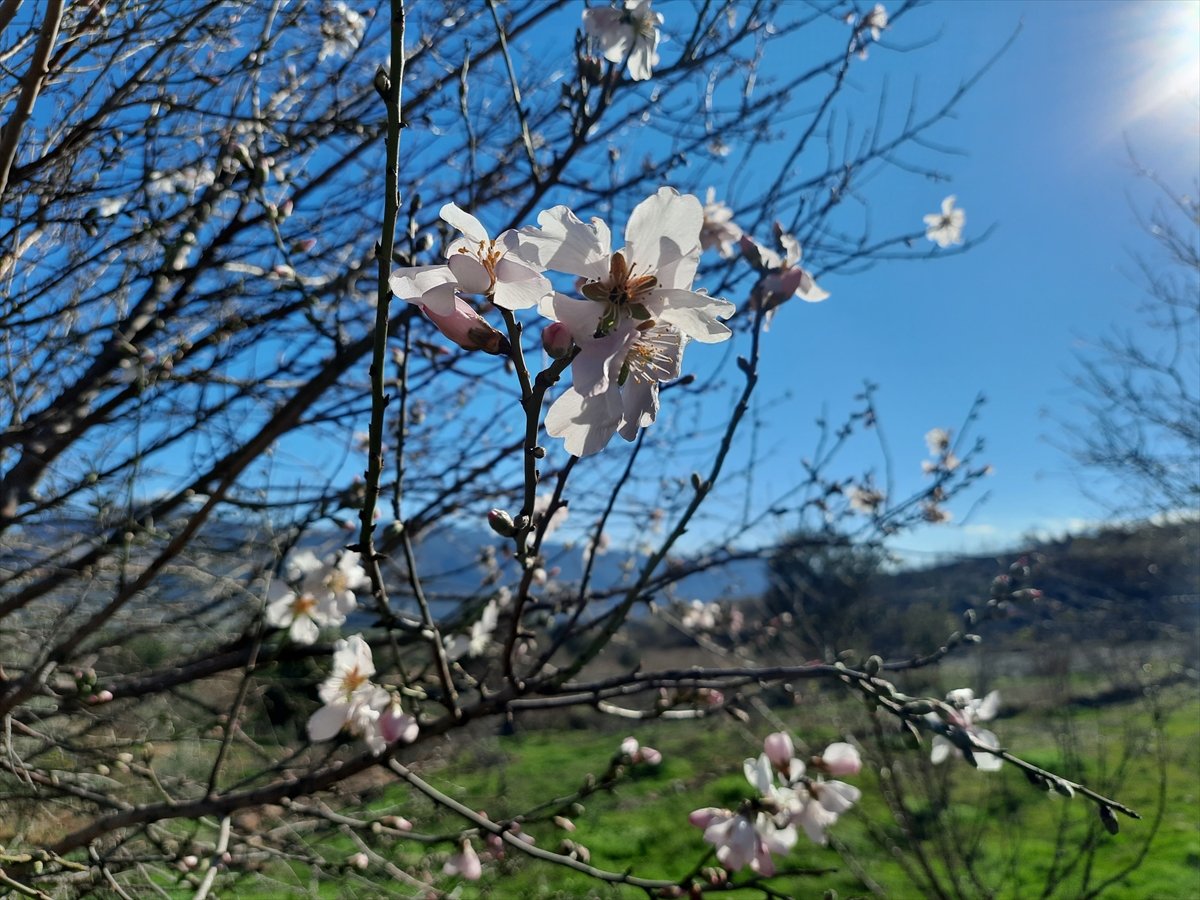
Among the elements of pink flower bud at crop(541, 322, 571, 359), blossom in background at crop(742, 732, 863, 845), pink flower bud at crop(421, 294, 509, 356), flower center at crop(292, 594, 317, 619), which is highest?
flower center at crop(292, 594, 317, 619)

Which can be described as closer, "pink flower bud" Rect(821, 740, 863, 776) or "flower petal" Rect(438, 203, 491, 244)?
"flower petal" Rect(438, 203, 491, 244)

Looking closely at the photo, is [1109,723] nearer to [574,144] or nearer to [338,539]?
[338,539]

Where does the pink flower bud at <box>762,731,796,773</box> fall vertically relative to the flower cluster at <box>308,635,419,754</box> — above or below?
below

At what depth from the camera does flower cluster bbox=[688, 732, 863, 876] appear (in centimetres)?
167

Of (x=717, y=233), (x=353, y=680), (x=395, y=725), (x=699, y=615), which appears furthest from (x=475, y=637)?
(x=699, y=615)

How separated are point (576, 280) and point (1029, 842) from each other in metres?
7.70

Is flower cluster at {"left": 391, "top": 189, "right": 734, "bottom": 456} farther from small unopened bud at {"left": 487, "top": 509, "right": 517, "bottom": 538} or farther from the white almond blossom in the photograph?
small unopened bud at {"left": 487, "top": 509, "right": 517, "bottom": 538}

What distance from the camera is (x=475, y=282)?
83 centimetres

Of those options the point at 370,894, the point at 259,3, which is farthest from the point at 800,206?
the point at 370,894

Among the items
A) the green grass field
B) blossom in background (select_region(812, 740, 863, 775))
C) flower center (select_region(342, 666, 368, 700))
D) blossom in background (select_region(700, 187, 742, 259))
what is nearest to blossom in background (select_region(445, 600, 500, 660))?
flower center (select_region(342, 666, 368, 700))

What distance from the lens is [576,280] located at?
2.99 ft

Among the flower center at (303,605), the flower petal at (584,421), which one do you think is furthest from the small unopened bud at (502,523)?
the flower center at (303,605)

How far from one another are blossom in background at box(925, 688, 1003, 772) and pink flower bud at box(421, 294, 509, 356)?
917 mm

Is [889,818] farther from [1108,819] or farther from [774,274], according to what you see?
[774,274]
